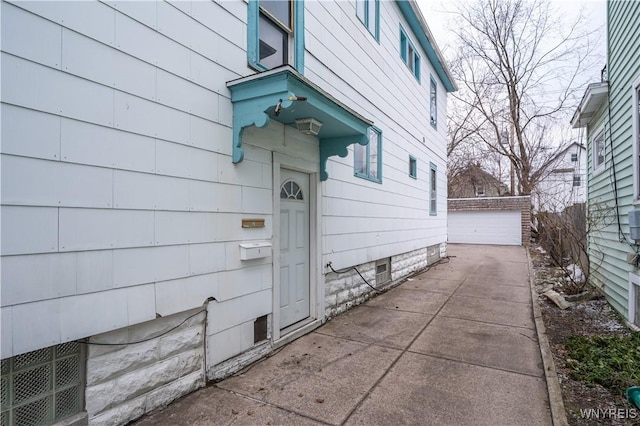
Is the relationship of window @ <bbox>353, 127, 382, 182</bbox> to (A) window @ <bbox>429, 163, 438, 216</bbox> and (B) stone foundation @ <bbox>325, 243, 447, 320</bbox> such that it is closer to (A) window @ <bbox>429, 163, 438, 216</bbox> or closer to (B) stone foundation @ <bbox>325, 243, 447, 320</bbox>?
(B) stone foundation @ <bbox>325, 243, 447, 320</bbox>

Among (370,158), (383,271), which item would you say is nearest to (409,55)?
(370,158)

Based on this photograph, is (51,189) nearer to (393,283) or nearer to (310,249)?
(310,249)

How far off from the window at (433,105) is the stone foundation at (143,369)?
1000cm

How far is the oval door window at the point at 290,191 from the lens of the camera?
14.9 feet

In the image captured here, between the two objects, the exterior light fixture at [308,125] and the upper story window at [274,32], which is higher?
the upper story window at [274,32]

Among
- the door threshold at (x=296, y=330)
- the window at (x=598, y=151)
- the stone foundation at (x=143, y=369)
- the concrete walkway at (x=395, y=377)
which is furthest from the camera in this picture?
the window at (x=598, y=151)

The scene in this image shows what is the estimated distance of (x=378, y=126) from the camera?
23.3 ft

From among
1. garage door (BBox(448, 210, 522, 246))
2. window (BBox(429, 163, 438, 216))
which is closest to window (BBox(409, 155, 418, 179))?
window (BBox(429, 163, 438, 216))

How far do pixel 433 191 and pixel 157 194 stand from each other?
10076 millimetres

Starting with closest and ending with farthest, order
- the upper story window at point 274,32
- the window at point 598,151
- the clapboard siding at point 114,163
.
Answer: the clapboard siding at point 114,163 → the upper story window at point 274,32 → the window at point 598,151

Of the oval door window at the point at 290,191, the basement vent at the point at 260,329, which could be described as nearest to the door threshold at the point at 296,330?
the basement vent at the point at 260,329

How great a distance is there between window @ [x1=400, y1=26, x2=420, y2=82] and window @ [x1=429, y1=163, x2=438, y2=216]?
2939 millimetres

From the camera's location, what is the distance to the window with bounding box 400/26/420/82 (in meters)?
8.66

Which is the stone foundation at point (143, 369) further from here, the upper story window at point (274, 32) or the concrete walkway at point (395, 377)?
the upper story window at point (274, 32)
